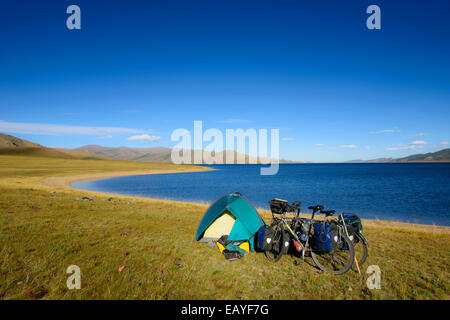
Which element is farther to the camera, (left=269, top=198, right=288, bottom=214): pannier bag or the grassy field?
(left=269, top=198, right=288, bottom=214): pannier bag

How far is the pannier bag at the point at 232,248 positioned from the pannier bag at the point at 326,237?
2.95 metres

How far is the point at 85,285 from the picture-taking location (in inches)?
243

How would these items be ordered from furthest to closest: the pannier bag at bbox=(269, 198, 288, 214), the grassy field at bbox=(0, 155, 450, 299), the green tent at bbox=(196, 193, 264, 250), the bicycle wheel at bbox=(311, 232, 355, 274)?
the green tent at bbox=(196, 193, 264, 250)
the pannier bag at bbox=(269, 198, 288, 214)
the bicycle wheel at bbox=(311, 232, 355, 274)
the grassy field at bbox=(0, 155, 450, 299)

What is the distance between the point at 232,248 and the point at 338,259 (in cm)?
419

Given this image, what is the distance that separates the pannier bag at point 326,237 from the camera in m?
7.18

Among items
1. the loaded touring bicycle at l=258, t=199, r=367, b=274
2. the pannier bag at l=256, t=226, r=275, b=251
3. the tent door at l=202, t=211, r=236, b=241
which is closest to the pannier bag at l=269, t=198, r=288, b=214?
the loaded touring bicycle at l=258, t=199, r=367, b=274

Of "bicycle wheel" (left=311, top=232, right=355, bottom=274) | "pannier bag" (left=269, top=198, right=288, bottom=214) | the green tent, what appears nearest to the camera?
"bicycle wheel" (left=311, top=232, right=355, bottom=274)

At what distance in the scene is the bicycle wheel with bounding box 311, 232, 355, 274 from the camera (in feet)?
23.4

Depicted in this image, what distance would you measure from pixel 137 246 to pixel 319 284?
281 inches

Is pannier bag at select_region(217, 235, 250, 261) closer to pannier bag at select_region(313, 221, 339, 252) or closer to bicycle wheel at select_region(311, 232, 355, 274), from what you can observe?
bicycle wheel at select_region(311, 232, 355, 274)

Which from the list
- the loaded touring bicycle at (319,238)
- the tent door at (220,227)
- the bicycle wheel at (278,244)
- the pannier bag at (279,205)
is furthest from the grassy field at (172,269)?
the pannier bag at (279,205)

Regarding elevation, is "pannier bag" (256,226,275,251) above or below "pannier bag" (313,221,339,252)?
below

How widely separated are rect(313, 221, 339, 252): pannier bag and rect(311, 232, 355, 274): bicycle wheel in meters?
0.19
